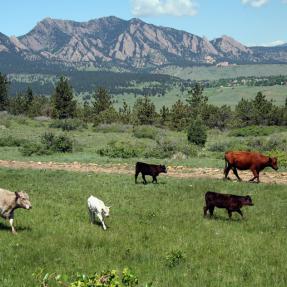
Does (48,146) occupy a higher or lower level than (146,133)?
higher

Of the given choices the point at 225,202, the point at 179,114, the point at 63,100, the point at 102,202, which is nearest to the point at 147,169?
A: the point at 225,202

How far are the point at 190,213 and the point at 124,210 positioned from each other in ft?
8.64

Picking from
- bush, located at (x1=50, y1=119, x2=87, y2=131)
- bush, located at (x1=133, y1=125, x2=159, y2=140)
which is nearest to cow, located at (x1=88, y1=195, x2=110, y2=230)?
bush, located at (x1=133, y1=125, x2=159, y2=140)

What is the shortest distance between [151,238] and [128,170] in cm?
1705

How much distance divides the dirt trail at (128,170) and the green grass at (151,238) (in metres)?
5.32

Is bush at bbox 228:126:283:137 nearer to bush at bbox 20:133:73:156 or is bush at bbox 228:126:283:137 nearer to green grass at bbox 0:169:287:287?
bush at bbox 20:133:73:156

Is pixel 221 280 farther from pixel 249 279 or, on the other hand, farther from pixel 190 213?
pixel 190 213

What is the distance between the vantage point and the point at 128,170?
3144cm

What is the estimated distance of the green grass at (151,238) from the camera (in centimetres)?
1124

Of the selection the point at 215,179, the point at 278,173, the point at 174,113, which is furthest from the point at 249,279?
the point at 174,113

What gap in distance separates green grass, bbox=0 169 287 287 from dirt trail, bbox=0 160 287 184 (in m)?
5.32

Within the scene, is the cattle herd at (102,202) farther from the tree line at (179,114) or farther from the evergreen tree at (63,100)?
the evergreen tree at (63,100)

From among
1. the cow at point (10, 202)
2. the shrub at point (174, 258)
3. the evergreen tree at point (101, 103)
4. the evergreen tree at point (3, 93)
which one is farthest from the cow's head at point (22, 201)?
the evergreen tree at point (101, 103)

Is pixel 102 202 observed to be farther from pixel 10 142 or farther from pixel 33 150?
pixel 10 142
